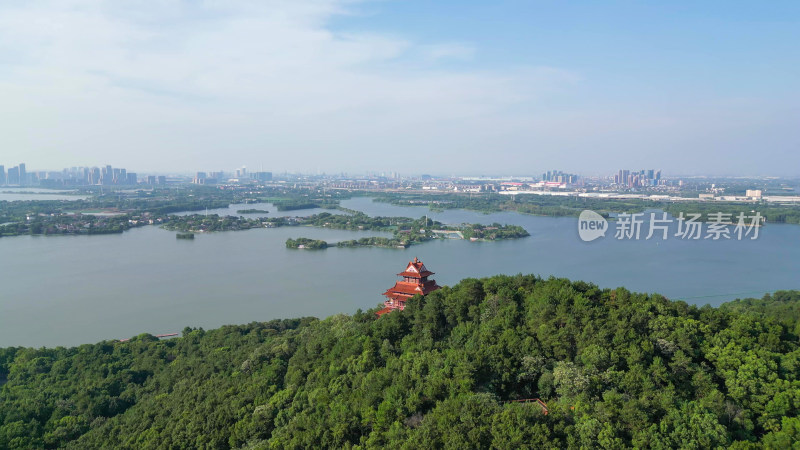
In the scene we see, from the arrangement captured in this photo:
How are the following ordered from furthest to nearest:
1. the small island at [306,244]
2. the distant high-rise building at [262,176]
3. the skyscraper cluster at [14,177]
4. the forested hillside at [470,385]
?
the distant high-rise building at [262,176], the skyscraper cluster at [14,177], the small island at [306,244], the forested hillside at [470,385]

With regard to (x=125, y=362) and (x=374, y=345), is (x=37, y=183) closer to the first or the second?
(x=125, y=362)

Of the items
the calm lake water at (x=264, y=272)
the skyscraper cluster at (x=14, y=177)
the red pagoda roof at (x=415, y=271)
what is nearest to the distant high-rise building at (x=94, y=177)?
the skyscraper cluster at (x=14, y=177)

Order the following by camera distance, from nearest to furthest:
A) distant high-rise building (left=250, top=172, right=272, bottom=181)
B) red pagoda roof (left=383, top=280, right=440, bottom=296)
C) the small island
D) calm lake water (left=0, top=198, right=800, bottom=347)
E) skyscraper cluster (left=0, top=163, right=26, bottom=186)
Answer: red pagoda roof (left=383, top=280, right=440, bottom=296) < calm lake water (left=0, top=198, right=800, bottom=347) < the small island < skyscraper cluster (left=0, top=163, right=26, bottom=186) < distant high-rise building (left=250, top=172, right=272, bottom=181)

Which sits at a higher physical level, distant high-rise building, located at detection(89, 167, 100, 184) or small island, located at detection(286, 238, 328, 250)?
distant high-rise building, located at detection(89, 167, 100, 184)

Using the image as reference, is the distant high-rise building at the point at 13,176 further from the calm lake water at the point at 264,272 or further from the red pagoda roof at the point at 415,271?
the red pagoda roof at the point at 415,271

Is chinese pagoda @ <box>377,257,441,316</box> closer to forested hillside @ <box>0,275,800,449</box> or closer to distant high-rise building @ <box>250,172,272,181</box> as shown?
forested hillside @ <box>0,275,800,449</box>

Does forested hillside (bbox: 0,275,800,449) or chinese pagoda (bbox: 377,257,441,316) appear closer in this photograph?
forested hillside (bbox: 0,275,800,449)

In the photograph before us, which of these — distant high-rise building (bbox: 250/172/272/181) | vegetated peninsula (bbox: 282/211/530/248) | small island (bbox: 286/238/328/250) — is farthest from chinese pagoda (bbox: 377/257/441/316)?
distant high-rise building (bbox: 250/172/272/181)

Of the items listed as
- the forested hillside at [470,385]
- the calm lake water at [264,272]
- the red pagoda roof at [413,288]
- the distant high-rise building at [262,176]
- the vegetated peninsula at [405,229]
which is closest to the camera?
the forested hillside at [470,385]
